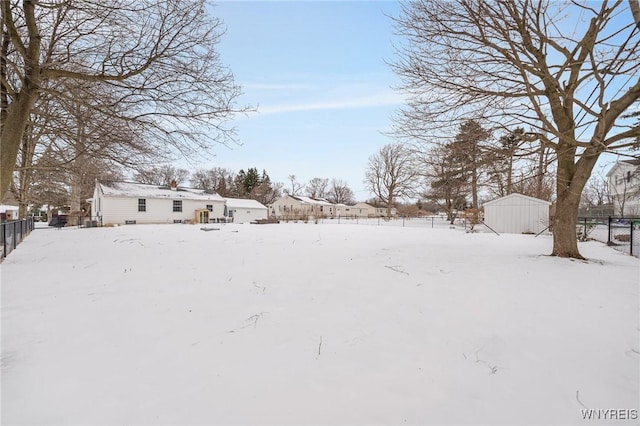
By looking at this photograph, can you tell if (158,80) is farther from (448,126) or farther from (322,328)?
(448,126)

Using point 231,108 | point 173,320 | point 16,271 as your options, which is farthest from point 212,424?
point 16,271

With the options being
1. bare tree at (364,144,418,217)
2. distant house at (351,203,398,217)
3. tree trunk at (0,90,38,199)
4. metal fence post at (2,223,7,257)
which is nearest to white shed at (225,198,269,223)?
bare tree at (364,144,418,217)

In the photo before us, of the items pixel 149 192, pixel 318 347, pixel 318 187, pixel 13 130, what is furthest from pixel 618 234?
pixel 318 187

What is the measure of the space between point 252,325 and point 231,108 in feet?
16.0

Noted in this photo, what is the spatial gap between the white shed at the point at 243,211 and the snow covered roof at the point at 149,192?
455 cm

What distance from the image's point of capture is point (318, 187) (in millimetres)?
82500

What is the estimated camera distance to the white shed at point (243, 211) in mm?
35062

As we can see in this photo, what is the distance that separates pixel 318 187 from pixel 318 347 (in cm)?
8003

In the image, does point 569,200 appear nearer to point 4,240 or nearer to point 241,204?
point 4,240

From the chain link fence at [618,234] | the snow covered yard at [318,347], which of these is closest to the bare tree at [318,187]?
the chain link fence at [618,234]

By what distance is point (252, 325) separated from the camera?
3.38 metres

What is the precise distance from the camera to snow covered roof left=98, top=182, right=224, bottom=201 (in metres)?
23.9

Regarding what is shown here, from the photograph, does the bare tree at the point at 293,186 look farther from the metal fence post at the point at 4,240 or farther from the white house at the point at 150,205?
the metal fence post at the point at 4,240

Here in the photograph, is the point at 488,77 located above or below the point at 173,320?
above
